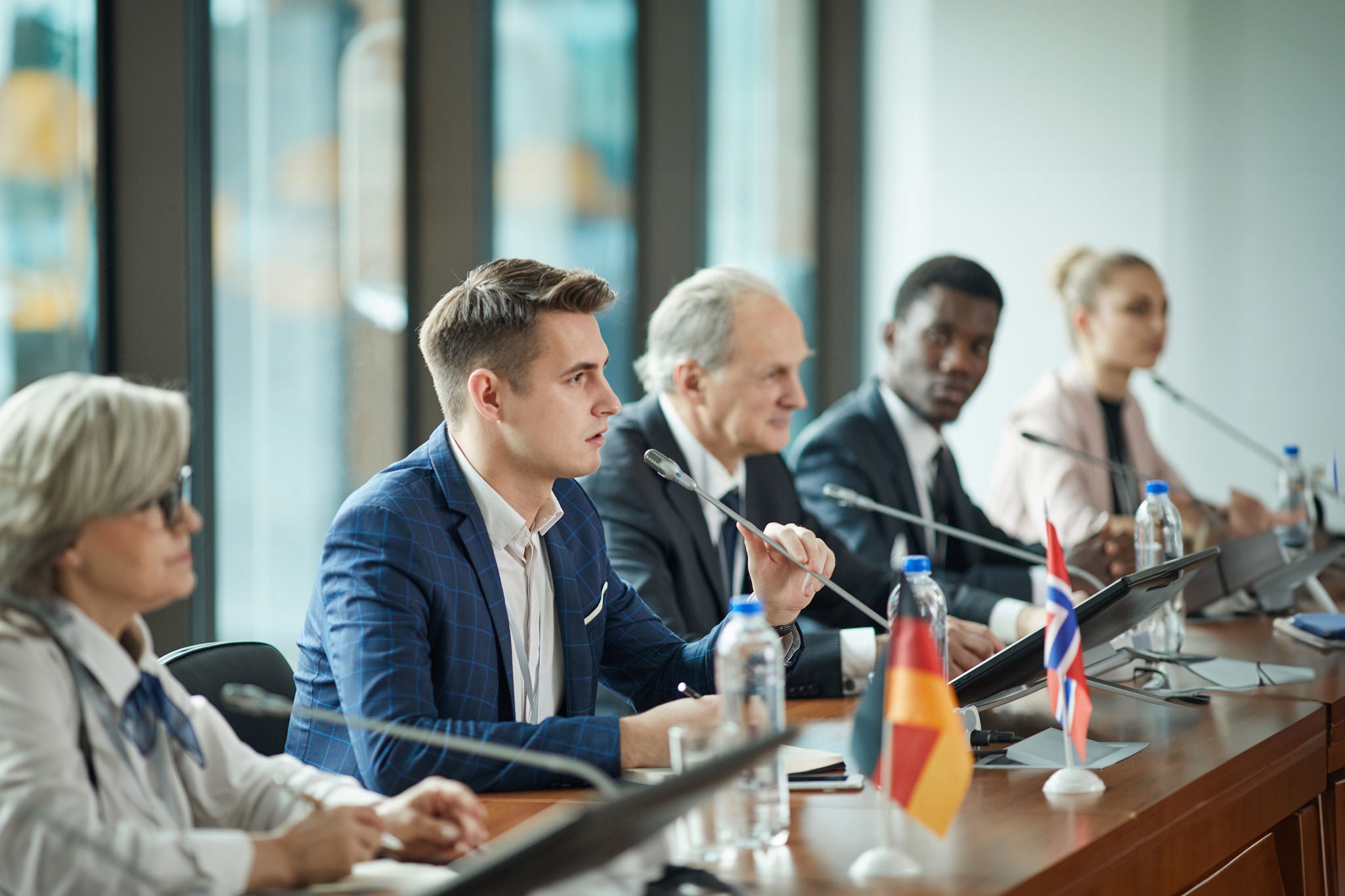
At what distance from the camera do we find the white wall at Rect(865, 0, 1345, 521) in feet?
16.2

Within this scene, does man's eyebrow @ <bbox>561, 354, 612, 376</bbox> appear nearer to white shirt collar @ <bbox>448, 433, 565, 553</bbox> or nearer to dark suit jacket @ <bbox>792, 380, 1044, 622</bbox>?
white shirt collar @ <bbox>448, 433, 565, 553</bbox>

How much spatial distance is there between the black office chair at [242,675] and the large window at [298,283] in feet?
4.26

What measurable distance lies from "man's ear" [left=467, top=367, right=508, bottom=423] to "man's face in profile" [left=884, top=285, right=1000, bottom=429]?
1.62 meters

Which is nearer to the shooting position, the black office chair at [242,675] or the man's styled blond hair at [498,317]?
the black office chair at [242,675]

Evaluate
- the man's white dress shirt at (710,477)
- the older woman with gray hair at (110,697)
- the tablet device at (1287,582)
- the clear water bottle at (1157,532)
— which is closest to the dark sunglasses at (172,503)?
the older woman with gray hair at (110,697)

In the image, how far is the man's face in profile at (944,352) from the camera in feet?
10.7

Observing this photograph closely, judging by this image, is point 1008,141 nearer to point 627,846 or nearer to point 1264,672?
point 1264,672

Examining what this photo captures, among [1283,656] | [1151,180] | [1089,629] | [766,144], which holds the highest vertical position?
[766,144]

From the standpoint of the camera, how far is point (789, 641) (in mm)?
1994

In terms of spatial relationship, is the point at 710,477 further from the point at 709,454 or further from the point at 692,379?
the point at 692,379

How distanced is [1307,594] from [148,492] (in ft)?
9.10

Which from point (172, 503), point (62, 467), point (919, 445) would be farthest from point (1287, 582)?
point (62, 467)

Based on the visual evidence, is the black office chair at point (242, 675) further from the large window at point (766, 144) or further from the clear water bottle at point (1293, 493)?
the large window at point (766, 144)

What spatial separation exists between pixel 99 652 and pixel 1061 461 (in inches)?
115
